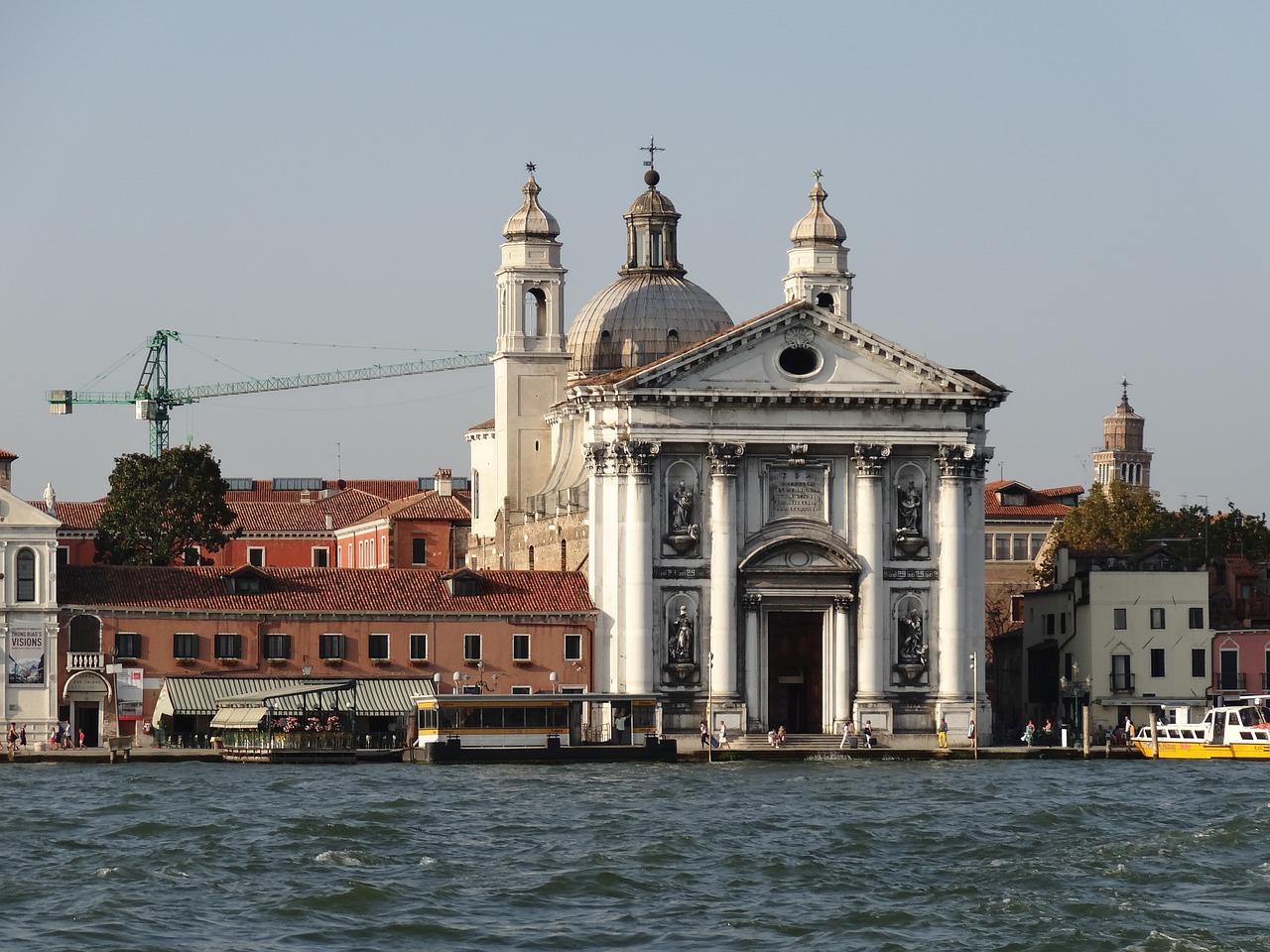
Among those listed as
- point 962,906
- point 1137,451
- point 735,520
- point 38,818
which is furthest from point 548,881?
point 1137,451

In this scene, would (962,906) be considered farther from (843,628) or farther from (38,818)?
(843,628)

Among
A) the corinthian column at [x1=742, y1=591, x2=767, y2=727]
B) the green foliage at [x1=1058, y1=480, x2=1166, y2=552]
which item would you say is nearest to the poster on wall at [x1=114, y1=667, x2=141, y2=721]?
the corinthian column at [x1=742, y1=591, x2=767, y2=727]

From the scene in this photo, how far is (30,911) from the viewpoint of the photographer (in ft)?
129

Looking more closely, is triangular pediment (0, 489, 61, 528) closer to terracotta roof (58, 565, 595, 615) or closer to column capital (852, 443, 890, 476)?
terracotta roof (58, 565, 595, 615)

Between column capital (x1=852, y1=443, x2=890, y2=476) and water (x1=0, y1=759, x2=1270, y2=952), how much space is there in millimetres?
13294

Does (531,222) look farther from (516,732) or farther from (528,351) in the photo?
(516,732)

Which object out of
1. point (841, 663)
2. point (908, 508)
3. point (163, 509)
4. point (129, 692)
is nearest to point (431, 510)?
point (163, 509)

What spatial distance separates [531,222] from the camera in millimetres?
92188

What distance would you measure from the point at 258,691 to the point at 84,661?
424cm

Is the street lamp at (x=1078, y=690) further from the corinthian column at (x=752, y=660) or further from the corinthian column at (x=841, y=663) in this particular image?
the corinthian column at (x=752, y=660)

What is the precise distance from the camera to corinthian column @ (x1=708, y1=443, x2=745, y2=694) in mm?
74188

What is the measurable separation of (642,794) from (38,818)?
40.8 feet

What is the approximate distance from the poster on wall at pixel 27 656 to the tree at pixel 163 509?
2161 centimetres

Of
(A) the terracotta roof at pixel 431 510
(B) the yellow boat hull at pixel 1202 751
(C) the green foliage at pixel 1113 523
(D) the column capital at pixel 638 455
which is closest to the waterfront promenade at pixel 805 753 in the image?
(B) the yellow boat hull at pixel 1202 751
